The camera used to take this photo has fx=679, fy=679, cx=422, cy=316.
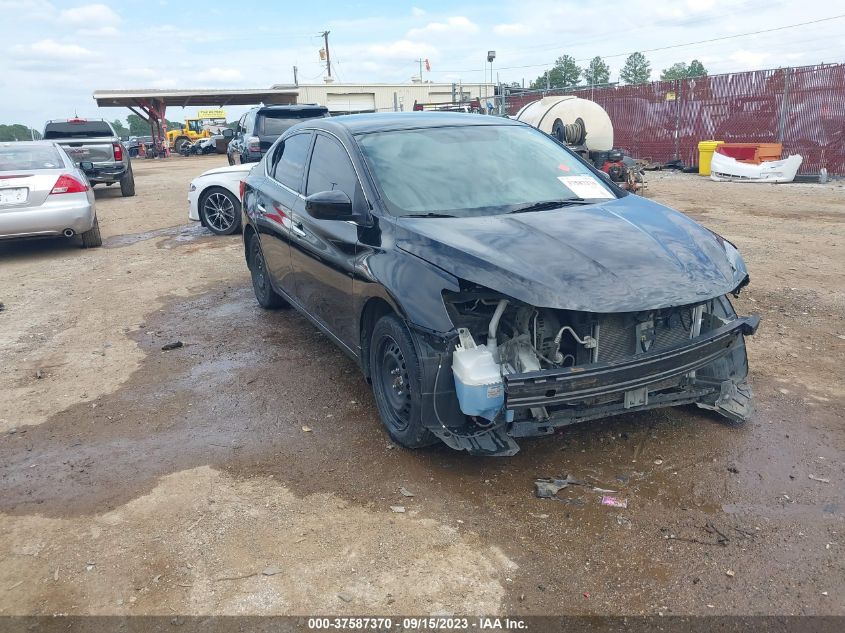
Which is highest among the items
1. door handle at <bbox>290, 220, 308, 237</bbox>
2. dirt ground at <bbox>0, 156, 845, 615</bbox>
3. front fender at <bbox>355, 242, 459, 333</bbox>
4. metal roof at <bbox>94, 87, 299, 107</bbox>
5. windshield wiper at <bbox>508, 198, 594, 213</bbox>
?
metal roof at <bbox>94, 87, 299, 107</bbox>

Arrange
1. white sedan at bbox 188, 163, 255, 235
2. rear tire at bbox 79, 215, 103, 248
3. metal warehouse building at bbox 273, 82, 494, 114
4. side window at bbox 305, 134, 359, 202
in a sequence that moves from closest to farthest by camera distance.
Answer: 1. side window at bbox 305, 134, 359, 202
2. white sedan at bbox 188, 163, 255, 235
3. rear tire at bbox 79, 215, 103, 248
4. metal warehouse building at bbox 273, 82, 494, 114

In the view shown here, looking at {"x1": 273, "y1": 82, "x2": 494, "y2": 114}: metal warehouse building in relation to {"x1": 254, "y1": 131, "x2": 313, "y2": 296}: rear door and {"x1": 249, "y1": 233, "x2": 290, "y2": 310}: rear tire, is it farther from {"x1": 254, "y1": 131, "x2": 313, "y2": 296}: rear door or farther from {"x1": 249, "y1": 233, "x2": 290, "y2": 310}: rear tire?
{"x1": 254, "y1": 131, "x2": 313, "y2": 296}: rear door

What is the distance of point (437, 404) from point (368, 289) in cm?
81

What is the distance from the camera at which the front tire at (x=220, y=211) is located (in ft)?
33.1

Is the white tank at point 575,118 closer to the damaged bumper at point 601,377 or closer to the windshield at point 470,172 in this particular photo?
the windshield at point 470,172

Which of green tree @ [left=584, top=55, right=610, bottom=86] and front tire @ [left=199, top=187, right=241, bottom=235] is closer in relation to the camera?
front tire @ [left=199, top=187, right=241, bottom=235]

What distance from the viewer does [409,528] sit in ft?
9.97

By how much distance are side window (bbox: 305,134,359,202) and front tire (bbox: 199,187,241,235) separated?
560 centimetres

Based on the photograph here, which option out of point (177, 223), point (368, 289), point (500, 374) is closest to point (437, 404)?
point (500, 374)

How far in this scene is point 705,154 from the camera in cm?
1759

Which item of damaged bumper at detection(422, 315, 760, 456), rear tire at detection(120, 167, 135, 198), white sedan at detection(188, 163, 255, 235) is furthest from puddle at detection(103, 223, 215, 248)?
damaged bumper at detection(422, 315, 760, 456)

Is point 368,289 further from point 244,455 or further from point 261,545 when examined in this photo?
point 261,545

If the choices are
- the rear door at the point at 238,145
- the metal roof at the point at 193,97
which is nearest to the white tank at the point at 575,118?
the rear door at the point at 238,145

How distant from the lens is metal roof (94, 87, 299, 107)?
39838 mm
